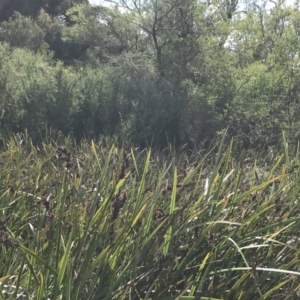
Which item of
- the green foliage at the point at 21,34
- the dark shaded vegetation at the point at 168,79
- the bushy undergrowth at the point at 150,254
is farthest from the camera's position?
the green foliage at the point at 21,34

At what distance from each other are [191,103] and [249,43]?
111 inches

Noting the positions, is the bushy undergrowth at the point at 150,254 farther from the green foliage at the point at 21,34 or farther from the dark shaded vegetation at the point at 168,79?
the green foliage at the point at 21,34

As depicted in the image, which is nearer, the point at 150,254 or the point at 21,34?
the point at 150,254

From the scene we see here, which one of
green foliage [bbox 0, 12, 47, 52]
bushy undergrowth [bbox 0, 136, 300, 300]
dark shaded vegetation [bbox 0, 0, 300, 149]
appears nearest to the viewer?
bushy undergrowth [bbox 0, 136, 300, 300]

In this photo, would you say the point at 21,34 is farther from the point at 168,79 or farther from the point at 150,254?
the point at 150,254

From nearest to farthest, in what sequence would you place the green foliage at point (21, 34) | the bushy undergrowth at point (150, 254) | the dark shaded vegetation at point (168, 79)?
the bushy undergrowth at point (150, 254), the dark shaded vegetation at point (168, 79), the green foliage at point (21, 34)

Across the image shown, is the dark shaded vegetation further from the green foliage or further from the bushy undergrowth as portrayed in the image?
the bushy undergrowth

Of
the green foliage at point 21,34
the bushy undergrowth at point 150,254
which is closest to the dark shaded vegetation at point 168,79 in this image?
the green foliage at point 21,34

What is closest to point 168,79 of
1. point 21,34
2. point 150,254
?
point 21,34

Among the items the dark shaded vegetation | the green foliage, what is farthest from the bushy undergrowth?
the green foliage

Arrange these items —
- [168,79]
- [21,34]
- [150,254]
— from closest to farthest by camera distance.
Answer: [150,254] < [168,79] < [21,34]

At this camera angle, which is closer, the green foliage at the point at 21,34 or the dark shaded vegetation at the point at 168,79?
the dark shaded vegetation at the point at 168,79

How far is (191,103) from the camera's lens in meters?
12.6

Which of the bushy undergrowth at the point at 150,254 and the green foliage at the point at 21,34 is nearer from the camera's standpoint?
the bushy undergrowth at the point at 150,254
